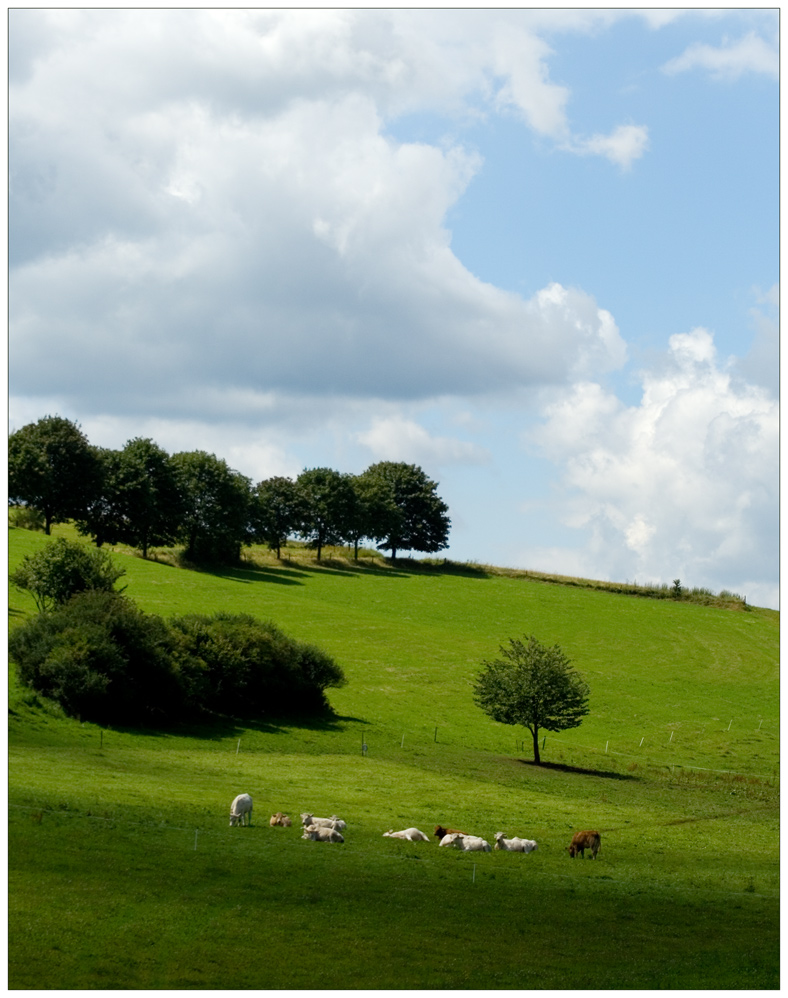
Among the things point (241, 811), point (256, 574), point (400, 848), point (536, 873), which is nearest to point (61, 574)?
point (241, 811)

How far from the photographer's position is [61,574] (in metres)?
69.7

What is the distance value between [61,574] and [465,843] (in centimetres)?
4377

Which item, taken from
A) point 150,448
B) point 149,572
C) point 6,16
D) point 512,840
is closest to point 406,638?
point 149,572

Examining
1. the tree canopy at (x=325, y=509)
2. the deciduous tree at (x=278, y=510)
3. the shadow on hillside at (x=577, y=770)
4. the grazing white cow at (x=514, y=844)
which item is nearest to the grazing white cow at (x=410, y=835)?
the grazing white cow at (x=514, y=844)

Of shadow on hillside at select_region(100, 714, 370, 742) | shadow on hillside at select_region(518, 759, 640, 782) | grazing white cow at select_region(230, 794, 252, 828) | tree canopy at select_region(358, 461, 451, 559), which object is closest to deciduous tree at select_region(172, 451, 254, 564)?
tree canopy at select_region(358, 461, 451, 559)

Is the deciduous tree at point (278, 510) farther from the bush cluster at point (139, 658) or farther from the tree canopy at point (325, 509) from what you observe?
the bush cluster at point (139, 658)

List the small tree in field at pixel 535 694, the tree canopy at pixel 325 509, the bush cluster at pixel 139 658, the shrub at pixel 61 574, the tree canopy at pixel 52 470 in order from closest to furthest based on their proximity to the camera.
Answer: the bush cluster at pixel 139 658
the small tree in field at pixel 535 694
the shrub at pixel 61 574
the tree canopy at pixel 52 470
the tree canopy at pixel 325 509

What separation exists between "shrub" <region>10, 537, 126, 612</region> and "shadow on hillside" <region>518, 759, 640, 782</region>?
1260 inches

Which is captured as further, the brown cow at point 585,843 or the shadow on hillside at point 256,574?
the shadow on hillside at point 256,574

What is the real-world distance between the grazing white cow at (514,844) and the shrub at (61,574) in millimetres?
41094

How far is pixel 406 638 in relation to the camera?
3873 inches

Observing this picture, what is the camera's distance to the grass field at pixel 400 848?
22.8 m

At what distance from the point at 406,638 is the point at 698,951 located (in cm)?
7342

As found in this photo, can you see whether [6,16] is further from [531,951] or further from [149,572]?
[149,572]
